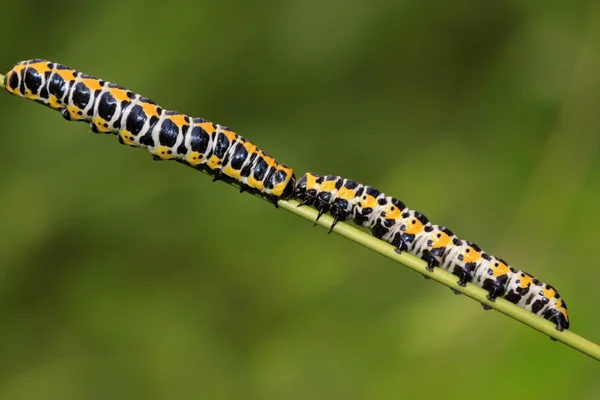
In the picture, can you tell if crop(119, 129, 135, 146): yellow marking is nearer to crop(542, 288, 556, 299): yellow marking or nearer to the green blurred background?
the green blurred background

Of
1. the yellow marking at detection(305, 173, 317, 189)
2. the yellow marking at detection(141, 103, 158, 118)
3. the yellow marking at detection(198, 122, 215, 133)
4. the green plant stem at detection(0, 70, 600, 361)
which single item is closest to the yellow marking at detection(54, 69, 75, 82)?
the yellow marking at detection(141, 103, 158, 118)

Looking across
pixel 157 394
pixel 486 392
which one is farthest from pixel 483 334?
pixel 157 394

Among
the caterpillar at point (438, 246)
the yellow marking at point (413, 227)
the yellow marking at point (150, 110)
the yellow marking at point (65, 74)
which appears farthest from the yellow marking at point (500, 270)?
the yellow marking at point (65, 74)

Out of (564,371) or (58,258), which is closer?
(564,371)

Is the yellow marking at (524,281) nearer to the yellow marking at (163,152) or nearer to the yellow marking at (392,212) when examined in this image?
the yellow marking at (392,212)

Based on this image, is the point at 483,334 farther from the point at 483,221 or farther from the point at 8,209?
the point at 8,209
